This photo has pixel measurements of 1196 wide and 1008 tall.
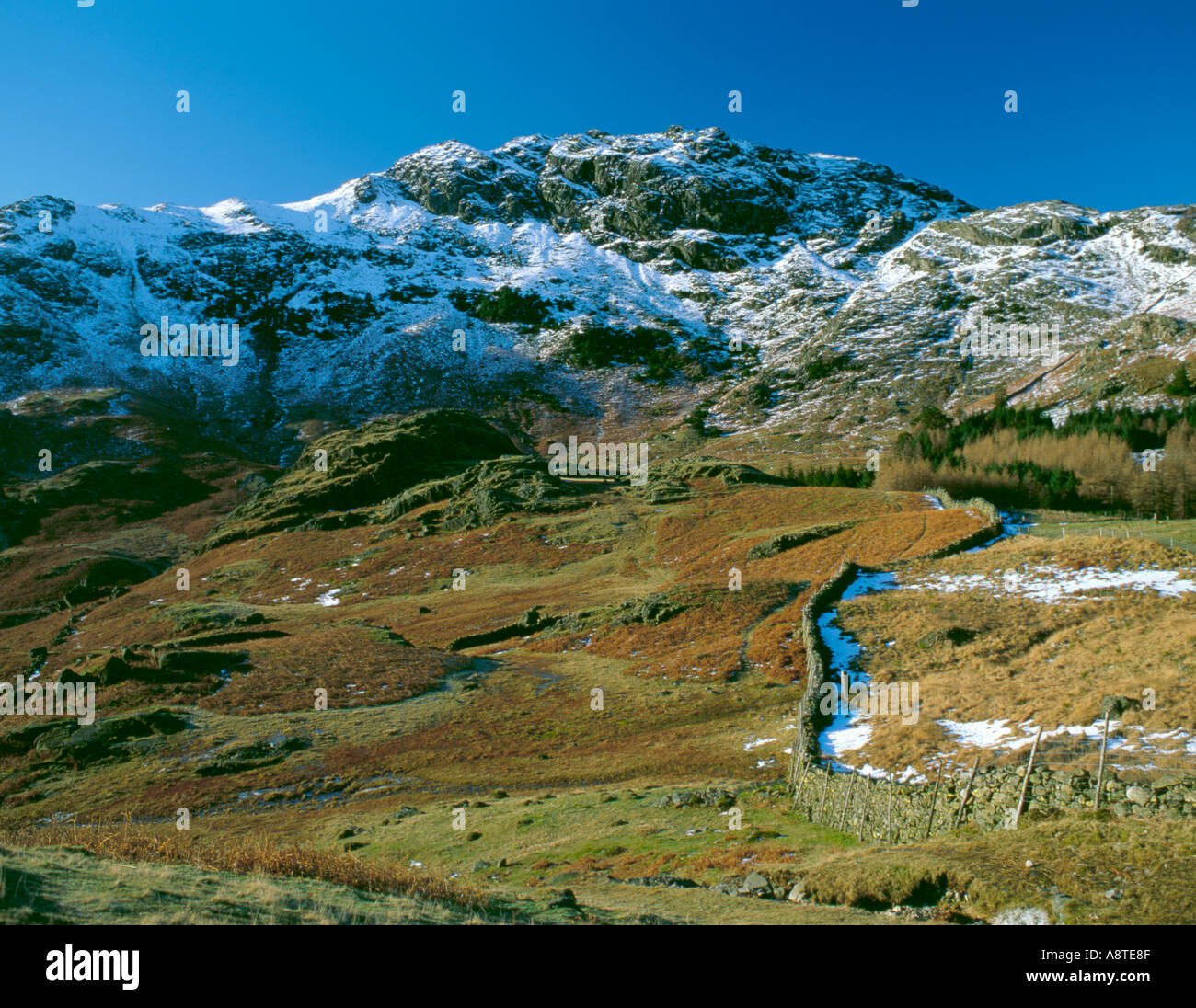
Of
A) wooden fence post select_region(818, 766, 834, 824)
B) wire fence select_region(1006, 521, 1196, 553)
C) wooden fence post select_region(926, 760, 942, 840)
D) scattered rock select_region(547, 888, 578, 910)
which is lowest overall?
wooden fence post select_region(818, 766, 834, 824)

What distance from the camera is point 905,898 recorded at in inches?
504

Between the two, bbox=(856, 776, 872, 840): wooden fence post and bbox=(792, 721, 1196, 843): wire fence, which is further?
bbox=(856, 776, 872, 840): wooden fence post

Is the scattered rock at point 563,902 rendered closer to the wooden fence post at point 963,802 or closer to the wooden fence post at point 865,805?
the wooden fence post at point 865,805

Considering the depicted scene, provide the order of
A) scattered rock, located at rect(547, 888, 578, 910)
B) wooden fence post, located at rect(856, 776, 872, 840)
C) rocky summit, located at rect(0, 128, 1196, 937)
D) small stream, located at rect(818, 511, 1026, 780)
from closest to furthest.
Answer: scattered rock, located at rect(547, 888, 578, 910) → rocky summit, located at rect(0, 128, 1196, 937) → wooden fence post, located at rect(856, 776, 872, 840) → small stream, located at rect(818, 511, 1026, 780)

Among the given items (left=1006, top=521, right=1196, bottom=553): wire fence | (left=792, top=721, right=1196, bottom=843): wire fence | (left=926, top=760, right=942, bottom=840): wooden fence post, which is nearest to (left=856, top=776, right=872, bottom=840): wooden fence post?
(left=792, top=721, right=1196, bottom=843): wire fence

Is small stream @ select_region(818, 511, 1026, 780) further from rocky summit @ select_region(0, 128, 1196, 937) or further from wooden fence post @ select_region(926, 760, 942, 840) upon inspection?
wooden fence post @ select_region(926, 760, 942, 840)

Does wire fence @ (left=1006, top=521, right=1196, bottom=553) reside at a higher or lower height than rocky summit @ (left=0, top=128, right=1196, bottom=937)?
higher

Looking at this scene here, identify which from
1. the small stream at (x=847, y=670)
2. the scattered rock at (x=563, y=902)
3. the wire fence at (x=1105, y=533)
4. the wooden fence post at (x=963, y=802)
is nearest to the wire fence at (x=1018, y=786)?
the wooden fence post at (x=963, y=802)

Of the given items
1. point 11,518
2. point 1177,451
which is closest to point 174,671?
point 11,518

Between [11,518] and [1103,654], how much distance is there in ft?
506

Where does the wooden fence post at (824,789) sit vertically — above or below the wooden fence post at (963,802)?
below

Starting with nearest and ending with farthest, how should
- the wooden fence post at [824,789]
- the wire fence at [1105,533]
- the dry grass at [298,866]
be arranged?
the dry grass at [298,866], the wooden fence post at [824,789], the wire fence at [1105,533]

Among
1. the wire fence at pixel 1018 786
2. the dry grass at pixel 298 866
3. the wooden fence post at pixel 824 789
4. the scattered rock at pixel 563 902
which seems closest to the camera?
the scattered rock at pixel 563 902

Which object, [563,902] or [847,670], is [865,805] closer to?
[563,902]
